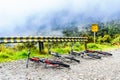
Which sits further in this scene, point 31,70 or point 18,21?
point 18,21

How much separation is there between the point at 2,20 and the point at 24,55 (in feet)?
503

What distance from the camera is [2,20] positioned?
172m

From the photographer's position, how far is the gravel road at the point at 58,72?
541 inches

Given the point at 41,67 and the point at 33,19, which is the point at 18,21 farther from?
the point at 41,67

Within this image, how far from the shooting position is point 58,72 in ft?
49.2

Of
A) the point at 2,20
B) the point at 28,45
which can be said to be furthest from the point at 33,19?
the point at 28,45

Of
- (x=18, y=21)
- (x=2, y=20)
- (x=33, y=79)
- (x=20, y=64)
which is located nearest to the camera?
(x=33, y=79)

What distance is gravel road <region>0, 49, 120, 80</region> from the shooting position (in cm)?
1375

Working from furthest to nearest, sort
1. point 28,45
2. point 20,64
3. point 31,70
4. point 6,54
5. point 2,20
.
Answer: point 2,20 → point 28,45 → point 6,54 → point 20,64 → point 31,70

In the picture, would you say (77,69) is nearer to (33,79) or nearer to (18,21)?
(33,79)

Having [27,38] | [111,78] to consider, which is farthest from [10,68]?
[27,38]

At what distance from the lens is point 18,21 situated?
185 m

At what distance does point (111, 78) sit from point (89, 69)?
2.53 m

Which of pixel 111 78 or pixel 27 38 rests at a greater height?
pixel 27 38
